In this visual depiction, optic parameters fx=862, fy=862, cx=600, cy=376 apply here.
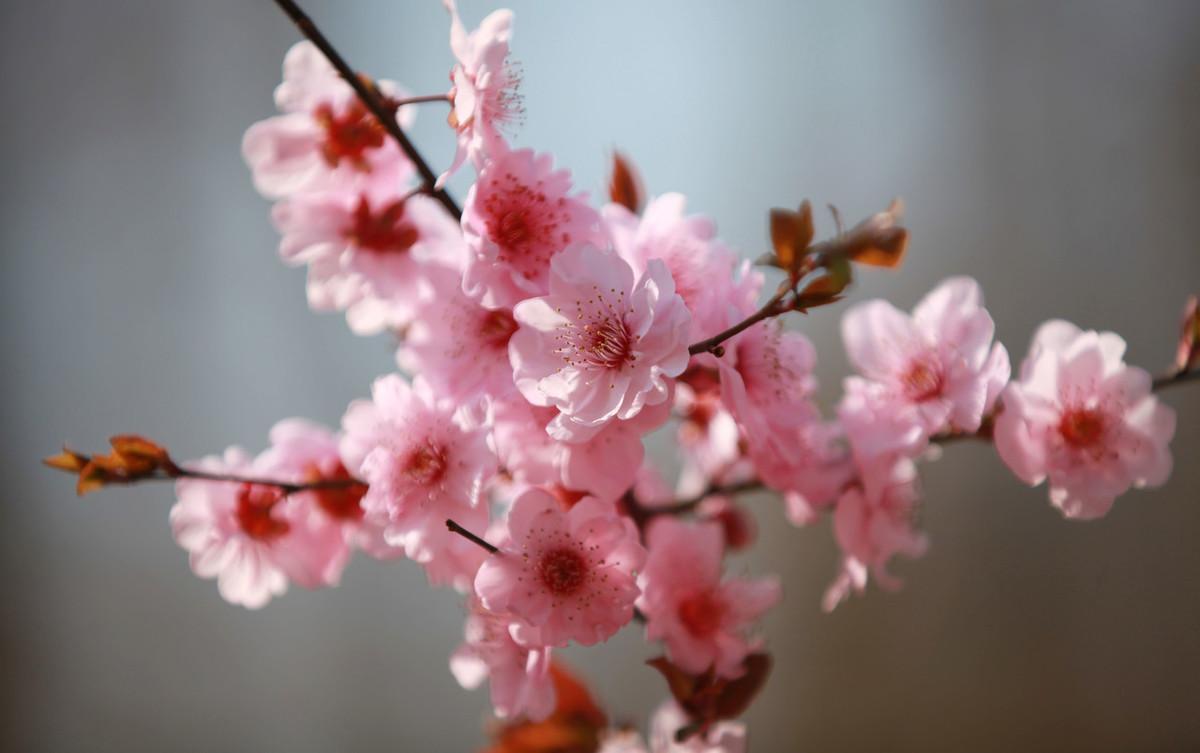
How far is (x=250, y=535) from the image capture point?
0.58 meters

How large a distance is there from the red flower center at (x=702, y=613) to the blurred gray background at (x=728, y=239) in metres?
1.22

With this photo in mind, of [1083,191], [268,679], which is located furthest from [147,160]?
[1083,191]

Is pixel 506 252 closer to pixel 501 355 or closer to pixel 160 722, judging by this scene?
pixel 501 355

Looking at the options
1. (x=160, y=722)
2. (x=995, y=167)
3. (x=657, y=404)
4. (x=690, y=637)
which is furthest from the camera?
(x=995, y=167)

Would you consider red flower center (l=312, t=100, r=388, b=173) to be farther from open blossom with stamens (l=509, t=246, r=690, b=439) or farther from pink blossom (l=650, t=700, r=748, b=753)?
pink blossom (l=650, t=700, r=748, b=753)

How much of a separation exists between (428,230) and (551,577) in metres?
0.27

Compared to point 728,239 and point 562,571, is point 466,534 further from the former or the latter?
point 728,239

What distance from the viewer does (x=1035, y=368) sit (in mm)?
504

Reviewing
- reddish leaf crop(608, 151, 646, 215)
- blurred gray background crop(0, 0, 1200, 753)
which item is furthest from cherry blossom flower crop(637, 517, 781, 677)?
blurred gray background crop(0, 0, 1200, 753)

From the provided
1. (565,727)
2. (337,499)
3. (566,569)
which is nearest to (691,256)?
(566,569)

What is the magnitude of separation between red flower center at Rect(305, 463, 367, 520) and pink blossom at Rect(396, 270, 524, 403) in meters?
0.10

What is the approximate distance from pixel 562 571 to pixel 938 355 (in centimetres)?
27

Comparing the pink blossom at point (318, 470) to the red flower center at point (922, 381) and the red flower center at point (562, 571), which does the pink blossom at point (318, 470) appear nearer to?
the red flower center at point (562, 571)

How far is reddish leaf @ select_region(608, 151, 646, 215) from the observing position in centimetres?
59
